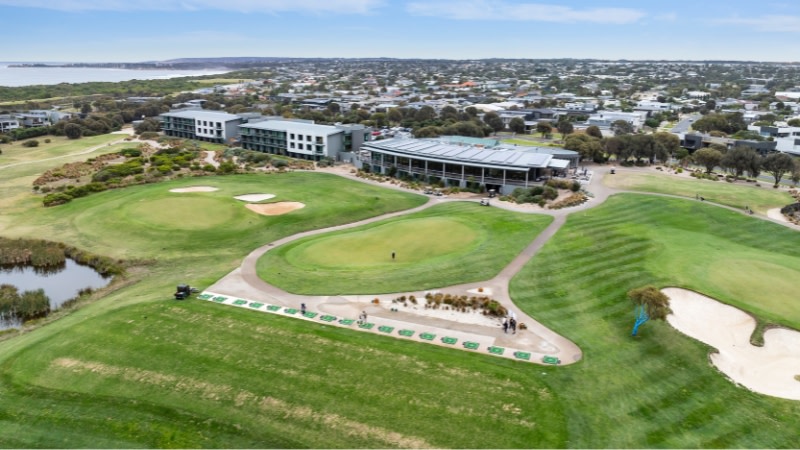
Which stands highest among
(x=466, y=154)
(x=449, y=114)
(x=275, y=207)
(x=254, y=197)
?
(x=449, y=114)

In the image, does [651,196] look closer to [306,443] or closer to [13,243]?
[306,443]

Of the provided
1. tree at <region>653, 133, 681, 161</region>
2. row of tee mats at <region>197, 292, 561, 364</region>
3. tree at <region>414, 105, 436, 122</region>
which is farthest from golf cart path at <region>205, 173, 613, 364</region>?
tree at <region>414, 105, 436, 122</region>

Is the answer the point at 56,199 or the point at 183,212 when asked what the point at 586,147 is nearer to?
the point at 183,212

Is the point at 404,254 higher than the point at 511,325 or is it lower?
higher

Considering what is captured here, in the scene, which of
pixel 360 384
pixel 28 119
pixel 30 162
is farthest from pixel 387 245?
pixel 28 119

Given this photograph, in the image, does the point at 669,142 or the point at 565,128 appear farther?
the point at 565,128
